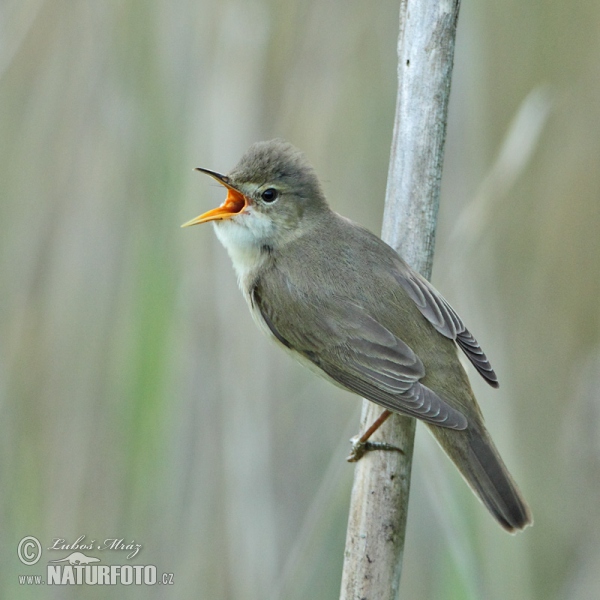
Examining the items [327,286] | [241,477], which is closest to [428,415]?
[327,286]

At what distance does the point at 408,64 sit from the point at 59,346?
152 cm

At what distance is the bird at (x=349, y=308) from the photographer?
2461 millimetres

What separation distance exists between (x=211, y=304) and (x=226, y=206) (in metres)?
0.41

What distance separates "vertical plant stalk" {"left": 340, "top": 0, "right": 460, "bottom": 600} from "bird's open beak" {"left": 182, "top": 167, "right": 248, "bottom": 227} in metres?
0.49

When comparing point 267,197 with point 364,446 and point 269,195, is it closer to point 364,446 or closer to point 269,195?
point 269,195

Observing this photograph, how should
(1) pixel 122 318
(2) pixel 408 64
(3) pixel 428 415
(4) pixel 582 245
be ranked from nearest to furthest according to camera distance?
(3) pixel 428 415 → (2) pixel 408 64 → (1) pixel 122 318 → (4) pixel 582 245

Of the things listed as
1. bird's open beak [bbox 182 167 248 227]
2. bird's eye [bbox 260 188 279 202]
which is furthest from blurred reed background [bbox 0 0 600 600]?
bird's eye [bbox 260 188 279 202]

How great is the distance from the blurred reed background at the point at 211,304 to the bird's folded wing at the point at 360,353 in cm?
28

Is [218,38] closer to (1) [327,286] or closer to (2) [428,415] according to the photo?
(1) [327,286]

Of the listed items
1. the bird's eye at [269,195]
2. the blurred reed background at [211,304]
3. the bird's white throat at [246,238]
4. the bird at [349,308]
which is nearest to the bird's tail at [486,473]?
A: the bird at [349,308]

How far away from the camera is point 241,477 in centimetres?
293

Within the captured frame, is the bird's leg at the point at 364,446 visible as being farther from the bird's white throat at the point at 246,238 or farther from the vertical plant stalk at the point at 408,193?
the bird's white throat at the point at 246,238

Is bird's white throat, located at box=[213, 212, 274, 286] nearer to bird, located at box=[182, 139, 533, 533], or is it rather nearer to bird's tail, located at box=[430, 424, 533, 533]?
bird, located at box=[182, 139, 533, 533]

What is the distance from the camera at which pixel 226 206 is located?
2.83m
